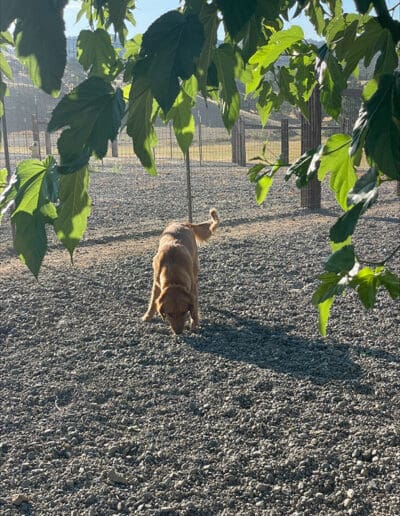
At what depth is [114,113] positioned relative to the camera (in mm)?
734

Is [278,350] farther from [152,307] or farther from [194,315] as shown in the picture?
[152,307]

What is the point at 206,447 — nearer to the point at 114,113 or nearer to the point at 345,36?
the point at 345,36

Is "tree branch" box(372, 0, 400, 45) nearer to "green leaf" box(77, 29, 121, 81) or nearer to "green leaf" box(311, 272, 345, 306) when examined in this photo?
"green leaf" box(311, 272, 345, 306)

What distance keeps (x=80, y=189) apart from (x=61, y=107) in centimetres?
12

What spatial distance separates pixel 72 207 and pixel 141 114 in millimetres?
151

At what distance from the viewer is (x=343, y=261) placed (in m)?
0.91

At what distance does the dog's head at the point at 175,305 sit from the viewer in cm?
576

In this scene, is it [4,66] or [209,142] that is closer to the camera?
[4,66]

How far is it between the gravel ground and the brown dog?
7.8 inches

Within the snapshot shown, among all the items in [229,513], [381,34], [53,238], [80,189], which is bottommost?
[229,513]

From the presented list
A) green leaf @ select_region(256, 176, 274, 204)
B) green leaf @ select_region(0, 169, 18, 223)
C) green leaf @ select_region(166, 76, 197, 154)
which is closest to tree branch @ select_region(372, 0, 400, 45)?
green leaf @ select_region(166, 76, 197, 154)

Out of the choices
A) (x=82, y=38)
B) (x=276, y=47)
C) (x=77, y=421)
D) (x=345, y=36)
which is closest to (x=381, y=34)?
(x=345, y=36)

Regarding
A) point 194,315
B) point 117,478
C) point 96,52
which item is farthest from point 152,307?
point 96,52

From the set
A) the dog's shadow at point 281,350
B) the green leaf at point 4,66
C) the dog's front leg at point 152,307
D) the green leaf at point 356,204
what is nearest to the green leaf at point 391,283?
the green leaf at point 356,204
